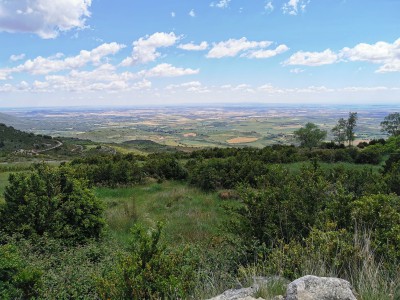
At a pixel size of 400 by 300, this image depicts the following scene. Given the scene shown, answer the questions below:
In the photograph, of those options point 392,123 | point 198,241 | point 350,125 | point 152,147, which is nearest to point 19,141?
point 152,147

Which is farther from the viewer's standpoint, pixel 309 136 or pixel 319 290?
pixel 309 136

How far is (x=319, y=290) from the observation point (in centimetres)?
319

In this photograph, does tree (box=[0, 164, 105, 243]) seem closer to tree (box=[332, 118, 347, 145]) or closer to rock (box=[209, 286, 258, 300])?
rock (box=[209, 286, 258, 300])

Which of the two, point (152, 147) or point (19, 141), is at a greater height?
point (19, 141)

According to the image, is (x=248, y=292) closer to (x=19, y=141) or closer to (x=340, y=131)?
(x=340, y=131)

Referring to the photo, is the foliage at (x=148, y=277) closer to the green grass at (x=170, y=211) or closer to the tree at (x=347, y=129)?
the green grass at (x=170, y=211)

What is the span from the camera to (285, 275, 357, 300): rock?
3.10 meters

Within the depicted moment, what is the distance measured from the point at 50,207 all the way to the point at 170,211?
16.4 ft

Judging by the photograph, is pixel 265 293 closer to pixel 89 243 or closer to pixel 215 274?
pixel 215 274

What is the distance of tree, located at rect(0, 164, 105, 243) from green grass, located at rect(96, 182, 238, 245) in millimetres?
1217

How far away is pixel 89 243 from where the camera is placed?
7.59 metres

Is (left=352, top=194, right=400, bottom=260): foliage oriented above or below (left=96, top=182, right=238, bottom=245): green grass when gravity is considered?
above

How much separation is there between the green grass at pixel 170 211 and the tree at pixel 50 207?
122 cm

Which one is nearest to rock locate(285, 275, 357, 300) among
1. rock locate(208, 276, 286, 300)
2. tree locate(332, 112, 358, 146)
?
rock locate(208, 276, 286, 300)
